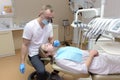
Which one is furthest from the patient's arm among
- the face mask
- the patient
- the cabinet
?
the cabinet

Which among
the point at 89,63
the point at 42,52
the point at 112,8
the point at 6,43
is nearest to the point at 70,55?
the point at 89,63

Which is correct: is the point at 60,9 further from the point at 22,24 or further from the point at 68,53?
the point at 68,53

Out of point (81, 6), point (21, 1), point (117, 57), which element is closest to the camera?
point (117, 57)

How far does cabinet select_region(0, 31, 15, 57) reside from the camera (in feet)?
10.6

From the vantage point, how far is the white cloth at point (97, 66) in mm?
1428

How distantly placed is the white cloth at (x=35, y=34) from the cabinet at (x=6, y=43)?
1394 mm

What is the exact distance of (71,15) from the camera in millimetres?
4684

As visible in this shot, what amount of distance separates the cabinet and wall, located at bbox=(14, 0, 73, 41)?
0.62 meters

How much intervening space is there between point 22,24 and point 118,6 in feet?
Answer: 9.37

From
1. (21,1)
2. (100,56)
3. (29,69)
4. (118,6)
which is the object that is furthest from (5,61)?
(118,6)

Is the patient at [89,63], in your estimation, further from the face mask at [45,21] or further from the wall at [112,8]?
the face mask at [45,21]

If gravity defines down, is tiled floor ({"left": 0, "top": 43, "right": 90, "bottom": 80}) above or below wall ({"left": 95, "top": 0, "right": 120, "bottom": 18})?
below

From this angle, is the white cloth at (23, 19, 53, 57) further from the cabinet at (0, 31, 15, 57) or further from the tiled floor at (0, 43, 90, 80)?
the cabinet at (0, 31, 15, 57)

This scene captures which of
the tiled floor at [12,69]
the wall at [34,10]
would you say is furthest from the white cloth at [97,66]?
the wall at [34,10]
